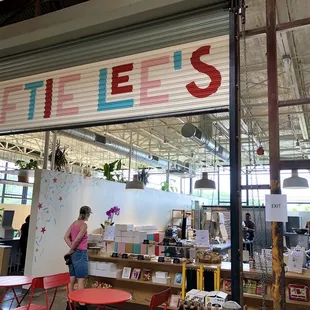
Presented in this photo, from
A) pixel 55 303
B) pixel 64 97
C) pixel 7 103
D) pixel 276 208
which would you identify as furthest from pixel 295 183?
pixel 7 103

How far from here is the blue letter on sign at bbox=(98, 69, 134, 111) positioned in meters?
2.65

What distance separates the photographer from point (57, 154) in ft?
25.8

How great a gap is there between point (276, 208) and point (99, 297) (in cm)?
206

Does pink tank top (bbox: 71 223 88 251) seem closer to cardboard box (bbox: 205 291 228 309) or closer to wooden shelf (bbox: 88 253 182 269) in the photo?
wooden shelf (bbox: 88 253 182 269)

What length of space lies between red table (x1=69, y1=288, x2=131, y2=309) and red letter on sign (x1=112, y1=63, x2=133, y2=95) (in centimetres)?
198

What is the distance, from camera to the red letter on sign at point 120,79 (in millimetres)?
2692

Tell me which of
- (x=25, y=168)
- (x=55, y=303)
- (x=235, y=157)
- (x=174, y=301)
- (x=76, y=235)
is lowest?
(x=55, y=303)

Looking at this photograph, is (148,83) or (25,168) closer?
(148,83)

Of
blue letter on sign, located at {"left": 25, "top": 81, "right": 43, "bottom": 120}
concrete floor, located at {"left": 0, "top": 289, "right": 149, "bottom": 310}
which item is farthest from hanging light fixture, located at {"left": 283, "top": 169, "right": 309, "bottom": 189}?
blue letter on sign, located at {"left": 25, "top": 81, "right": 43, "bottom": 120}

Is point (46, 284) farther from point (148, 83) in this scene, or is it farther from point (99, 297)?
point (148, 83)

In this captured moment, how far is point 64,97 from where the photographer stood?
297cm

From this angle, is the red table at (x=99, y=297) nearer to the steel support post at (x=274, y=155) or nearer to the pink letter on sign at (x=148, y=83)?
the steel support post at (x=274, y=155)

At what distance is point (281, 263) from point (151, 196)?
32.6 ft

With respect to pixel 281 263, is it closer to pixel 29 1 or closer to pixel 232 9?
pixel 232 9
